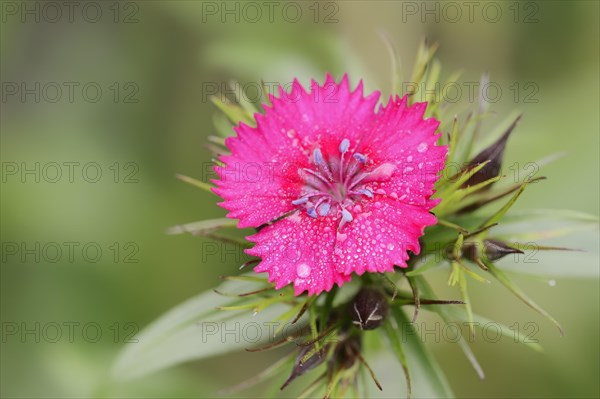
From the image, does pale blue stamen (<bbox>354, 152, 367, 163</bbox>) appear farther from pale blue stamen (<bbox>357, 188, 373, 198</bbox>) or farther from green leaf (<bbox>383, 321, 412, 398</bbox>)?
green leaf (<bbox>383, 321, 412, 398</bbox>)

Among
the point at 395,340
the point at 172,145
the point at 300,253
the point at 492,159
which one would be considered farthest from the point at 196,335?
the point at 172,145

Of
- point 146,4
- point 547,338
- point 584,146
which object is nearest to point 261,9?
point 146,4

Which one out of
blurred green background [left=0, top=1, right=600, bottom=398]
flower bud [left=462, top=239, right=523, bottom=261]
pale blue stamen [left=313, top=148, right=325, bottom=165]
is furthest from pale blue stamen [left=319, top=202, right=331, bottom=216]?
blurred green background [left=0, top=1, right=600, bottom=398]

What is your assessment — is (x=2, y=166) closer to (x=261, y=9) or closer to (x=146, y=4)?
(x=146, y=4)

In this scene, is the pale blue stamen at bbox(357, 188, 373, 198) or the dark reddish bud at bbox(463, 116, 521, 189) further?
the dark reddish bud at bbox(463, 116, 521, 189)

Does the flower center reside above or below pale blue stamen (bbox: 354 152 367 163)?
below
